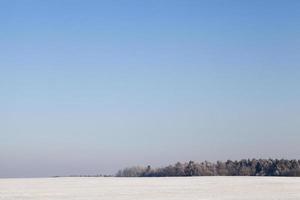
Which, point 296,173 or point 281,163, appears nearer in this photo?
point 296,173
